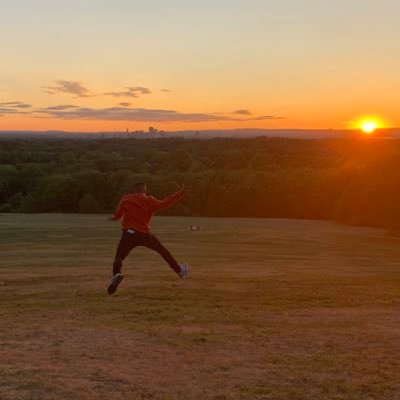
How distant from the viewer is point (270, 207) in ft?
199

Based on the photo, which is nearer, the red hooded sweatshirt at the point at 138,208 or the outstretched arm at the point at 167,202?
the outstretched arm at the point at 167,202

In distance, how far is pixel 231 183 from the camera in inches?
2581

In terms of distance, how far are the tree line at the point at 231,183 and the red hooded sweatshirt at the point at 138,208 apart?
33475 mm

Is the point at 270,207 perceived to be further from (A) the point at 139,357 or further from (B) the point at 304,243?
(A) the point at 139,357

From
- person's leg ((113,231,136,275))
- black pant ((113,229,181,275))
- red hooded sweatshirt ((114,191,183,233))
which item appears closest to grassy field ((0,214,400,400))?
person's leg ((113,231,136,275))

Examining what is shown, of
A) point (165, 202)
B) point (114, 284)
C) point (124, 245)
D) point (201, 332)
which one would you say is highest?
point (165, 202)

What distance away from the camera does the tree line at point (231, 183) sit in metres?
50.3

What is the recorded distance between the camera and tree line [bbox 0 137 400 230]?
50.3m

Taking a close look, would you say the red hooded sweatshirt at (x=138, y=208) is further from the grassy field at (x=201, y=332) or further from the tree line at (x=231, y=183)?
the tree line at (x=231, y=183)

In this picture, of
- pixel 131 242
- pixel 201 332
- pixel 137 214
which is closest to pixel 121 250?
pixel 131 242

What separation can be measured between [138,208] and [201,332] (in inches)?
123

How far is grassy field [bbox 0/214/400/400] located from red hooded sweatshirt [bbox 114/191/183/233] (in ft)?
5.19

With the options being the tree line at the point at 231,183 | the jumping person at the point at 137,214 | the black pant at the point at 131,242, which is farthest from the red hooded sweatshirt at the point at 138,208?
the tree line at the point at 231,183

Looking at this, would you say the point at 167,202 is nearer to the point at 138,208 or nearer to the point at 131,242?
the point at 138,208
